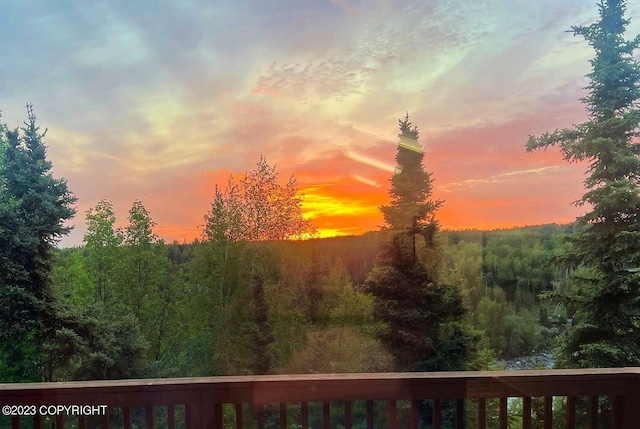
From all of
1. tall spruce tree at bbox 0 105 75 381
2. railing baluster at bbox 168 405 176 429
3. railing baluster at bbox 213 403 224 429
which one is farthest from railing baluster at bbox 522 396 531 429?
tall spruce tree at bbox 0 105 75 381

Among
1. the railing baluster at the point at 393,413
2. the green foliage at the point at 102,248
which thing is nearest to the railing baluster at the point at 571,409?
the railing baluster at the point at 393,413

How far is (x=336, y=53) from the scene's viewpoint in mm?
2496

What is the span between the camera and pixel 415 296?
3.26m

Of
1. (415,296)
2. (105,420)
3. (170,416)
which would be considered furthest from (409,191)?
(105,420)

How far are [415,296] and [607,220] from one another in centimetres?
154

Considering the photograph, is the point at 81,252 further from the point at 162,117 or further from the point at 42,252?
the point at 162,117

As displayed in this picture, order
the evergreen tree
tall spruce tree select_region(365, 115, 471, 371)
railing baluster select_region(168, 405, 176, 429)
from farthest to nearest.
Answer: tall spruce tree select_region(365, 115, 471, 371), the evergreen tree, railing baluster select_region(168, 405, 176, 429)

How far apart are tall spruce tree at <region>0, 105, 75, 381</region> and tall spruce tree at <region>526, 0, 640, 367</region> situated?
334 cm

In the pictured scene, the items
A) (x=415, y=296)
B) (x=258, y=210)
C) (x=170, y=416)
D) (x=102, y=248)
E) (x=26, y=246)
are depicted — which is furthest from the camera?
(x=415, y=296)

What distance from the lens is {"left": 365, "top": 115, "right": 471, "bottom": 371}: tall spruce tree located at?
304cm

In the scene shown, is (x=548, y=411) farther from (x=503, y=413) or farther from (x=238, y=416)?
(x=238, y=416)

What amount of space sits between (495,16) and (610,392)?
203cm

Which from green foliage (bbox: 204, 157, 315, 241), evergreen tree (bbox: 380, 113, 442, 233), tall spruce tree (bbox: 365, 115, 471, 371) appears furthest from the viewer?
tall spruce tree (bbox: 365, 115, 471, 371)

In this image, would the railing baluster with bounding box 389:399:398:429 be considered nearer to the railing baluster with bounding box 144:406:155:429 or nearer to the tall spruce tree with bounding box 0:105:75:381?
the railing baluster with bounding box 144:406:155:429
